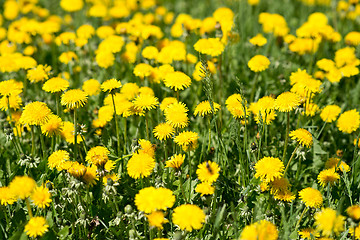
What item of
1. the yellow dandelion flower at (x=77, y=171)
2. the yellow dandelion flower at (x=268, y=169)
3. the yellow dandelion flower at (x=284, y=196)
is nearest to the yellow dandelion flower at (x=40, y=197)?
the yellow dandelion flower at (x=77, y=171)

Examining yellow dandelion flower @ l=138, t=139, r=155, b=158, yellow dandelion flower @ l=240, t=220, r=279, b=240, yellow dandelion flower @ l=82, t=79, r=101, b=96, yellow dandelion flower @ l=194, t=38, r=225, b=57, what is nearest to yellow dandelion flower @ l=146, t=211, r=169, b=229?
yellow dandelion flower @ l=240, t=220, r=279, b=240

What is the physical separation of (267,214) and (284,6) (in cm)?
428

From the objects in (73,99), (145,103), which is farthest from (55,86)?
(145,103)

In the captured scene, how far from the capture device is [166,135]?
8.65ft

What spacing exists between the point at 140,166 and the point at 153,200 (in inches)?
12.3

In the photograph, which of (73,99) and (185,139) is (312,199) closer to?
(185,139)

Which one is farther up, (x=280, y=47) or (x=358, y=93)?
(x=280, y=47)

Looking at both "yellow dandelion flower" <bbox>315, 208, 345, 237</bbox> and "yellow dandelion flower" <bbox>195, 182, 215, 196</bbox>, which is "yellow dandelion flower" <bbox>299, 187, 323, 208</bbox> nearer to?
"yellow dandelion flower" <bbox>315, 208, 345, 237</bbox>

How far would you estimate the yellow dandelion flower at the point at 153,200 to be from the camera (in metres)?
2.10

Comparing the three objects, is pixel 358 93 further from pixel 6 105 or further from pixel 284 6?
pixel 6 105

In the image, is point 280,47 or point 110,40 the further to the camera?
point 280,47

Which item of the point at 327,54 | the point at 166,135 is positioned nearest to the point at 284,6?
the point at 327,54

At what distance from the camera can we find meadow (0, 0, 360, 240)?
2352mm

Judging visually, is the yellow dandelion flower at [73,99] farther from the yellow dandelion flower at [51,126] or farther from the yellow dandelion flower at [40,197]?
the yellow dandelion flower at [40,197]
